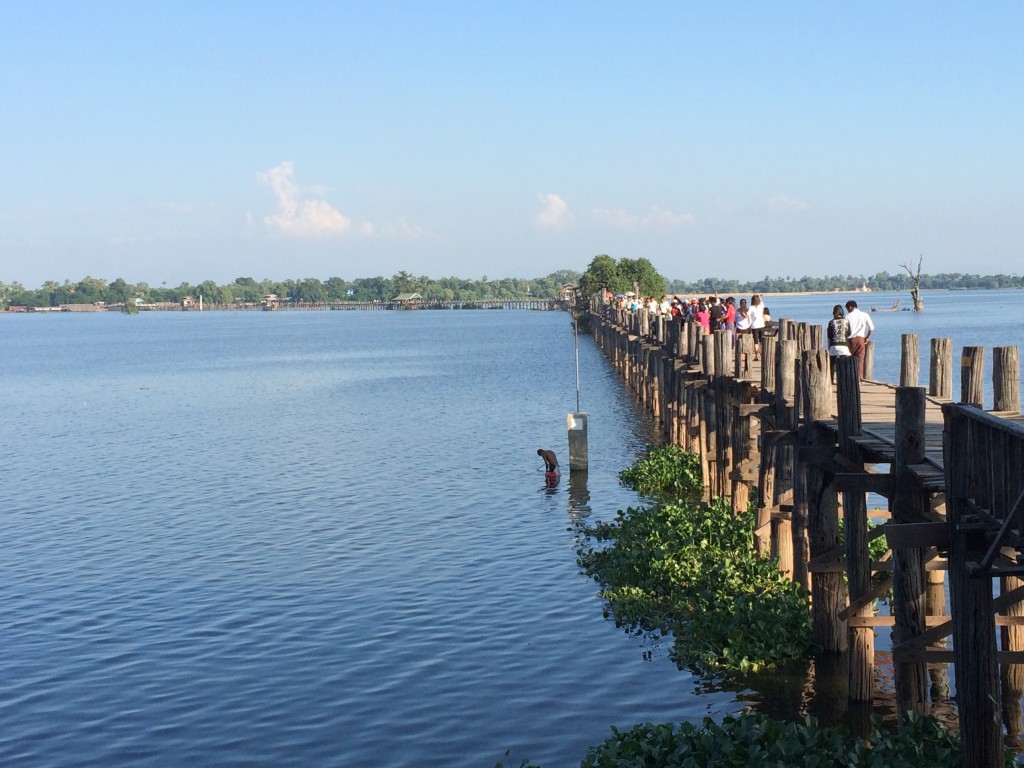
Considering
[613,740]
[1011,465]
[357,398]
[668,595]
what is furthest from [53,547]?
[357,398]

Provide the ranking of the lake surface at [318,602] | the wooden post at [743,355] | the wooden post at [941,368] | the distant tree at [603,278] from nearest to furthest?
the lake surface at [318,602]
the wooden post at [941,368]
the wooden post at [743,355]
the distant tree at [603,278]

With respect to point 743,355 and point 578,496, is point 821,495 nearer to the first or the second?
point 743,355

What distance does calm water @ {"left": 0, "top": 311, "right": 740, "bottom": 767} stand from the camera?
1336cm

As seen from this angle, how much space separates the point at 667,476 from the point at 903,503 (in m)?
16.6

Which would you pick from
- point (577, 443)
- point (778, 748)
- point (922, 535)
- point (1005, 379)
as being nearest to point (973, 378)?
point (1005, 379)

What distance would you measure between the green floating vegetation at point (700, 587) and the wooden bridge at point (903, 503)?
18.3 inches

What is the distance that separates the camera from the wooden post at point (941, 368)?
1545 cm

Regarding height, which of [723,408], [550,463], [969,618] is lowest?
[550,463]

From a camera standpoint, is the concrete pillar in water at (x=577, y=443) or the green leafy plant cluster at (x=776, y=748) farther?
the concrete pillar in water at (x=577, y=443)

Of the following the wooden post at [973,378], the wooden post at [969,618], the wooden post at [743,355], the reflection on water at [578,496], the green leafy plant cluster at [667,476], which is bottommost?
the reflection on water at [578,496]

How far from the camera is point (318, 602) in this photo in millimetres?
18781

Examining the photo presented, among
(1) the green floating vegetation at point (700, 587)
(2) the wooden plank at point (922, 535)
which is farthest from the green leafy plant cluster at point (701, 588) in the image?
(2) the wooden plank at point (922, 535)

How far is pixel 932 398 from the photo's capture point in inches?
615

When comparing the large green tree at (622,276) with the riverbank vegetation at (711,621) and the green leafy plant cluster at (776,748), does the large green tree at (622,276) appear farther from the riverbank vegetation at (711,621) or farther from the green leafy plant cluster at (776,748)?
the green leafy plant cluster at (776,748)
